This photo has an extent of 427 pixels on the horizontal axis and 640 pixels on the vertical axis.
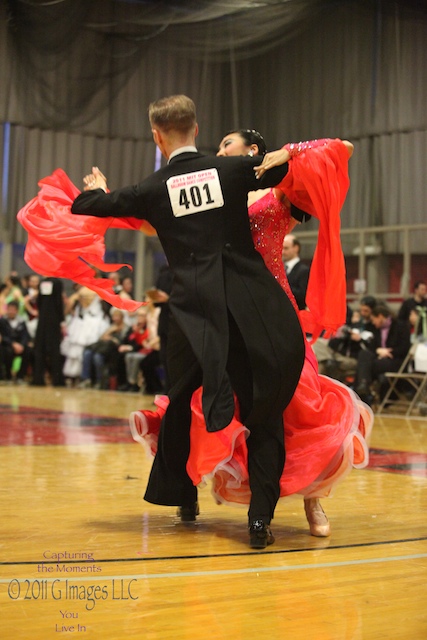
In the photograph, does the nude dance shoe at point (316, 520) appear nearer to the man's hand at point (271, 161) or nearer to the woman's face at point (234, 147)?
the man's hand at point (271, 161)

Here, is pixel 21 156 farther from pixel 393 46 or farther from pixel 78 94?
pixel 393 46

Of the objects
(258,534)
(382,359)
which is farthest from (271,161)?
(382,359)

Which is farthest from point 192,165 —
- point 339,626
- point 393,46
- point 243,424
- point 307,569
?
point 393,46

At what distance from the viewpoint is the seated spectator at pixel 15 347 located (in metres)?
13.4

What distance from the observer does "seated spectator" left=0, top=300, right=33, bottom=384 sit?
1343 centimetres

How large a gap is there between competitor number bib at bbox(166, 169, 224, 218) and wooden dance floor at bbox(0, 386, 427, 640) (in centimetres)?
120

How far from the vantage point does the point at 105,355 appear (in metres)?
12.7

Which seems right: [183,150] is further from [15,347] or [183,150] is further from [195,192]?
[15,347]

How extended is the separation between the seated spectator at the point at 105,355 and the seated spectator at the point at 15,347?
3.48 ft

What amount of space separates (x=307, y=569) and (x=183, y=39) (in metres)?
11.5

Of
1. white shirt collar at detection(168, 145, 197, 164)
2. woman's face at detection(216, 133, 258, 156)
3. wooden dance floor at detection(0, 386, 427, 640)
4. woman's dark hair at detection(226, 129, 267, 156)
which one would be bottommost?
wooden dance floor at detection(0, 386, 427, 640)

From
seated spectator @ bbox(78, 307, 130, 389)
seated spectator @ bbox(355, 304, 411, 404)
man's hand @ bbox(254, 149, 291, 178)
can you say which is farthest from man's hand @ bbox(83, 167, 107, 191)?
seated spectator @ bbox(78, 307, 130, 389)

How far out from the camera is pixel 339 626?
2.24 m

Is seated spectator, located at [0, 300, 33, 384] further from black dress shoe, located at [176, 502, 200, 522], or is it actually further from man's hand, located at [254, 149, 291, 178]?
man's hand, located at [254, 149, 291, 178]
